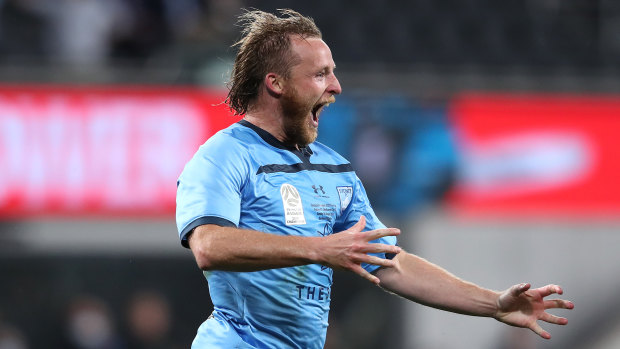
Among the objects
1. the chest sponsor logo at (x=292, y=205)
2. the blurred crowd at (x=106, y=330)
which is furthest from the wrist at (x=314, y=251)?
the blurred crowd at (x=106, y=330)

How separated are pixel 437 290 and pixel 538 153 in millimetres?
7080

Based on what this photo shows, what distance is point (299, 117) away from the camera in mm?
4352

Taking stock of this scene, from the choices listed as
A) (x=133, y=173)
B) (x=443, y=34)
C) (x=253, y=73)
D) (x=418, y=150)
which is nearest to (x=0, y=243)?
(x=133, y=173)

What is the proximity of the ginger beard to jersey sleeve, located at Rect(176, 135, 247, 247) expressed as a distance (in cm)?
34

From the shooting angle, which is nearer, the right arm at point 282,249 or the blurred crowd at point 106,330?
the right arm at point 282,249

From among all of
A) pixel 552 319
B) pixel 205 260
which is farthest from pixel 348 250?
pixel 552 319

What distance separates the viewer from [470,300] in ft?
14.5

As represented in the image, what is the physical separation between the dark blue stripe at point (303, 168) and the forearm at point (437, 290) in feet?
1.47

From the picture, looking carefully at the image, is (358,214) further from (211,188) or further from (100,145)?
(100,145)

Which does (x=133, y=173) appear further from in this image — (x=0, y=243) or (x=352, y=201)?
(x=352, y=201)

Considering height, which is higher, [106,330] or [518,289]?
[518,289]

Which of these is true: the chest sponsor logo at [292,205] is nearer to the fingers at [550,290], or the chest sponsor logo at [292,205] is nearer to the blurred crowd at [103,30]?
the fingers at [550,290]

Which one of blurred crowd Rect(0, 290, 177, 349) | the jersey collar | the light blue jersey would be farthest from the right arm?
blurred crowd Rect(0, 290, 177, 349)

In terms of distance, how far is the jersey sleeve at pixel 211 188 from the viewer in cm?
378
